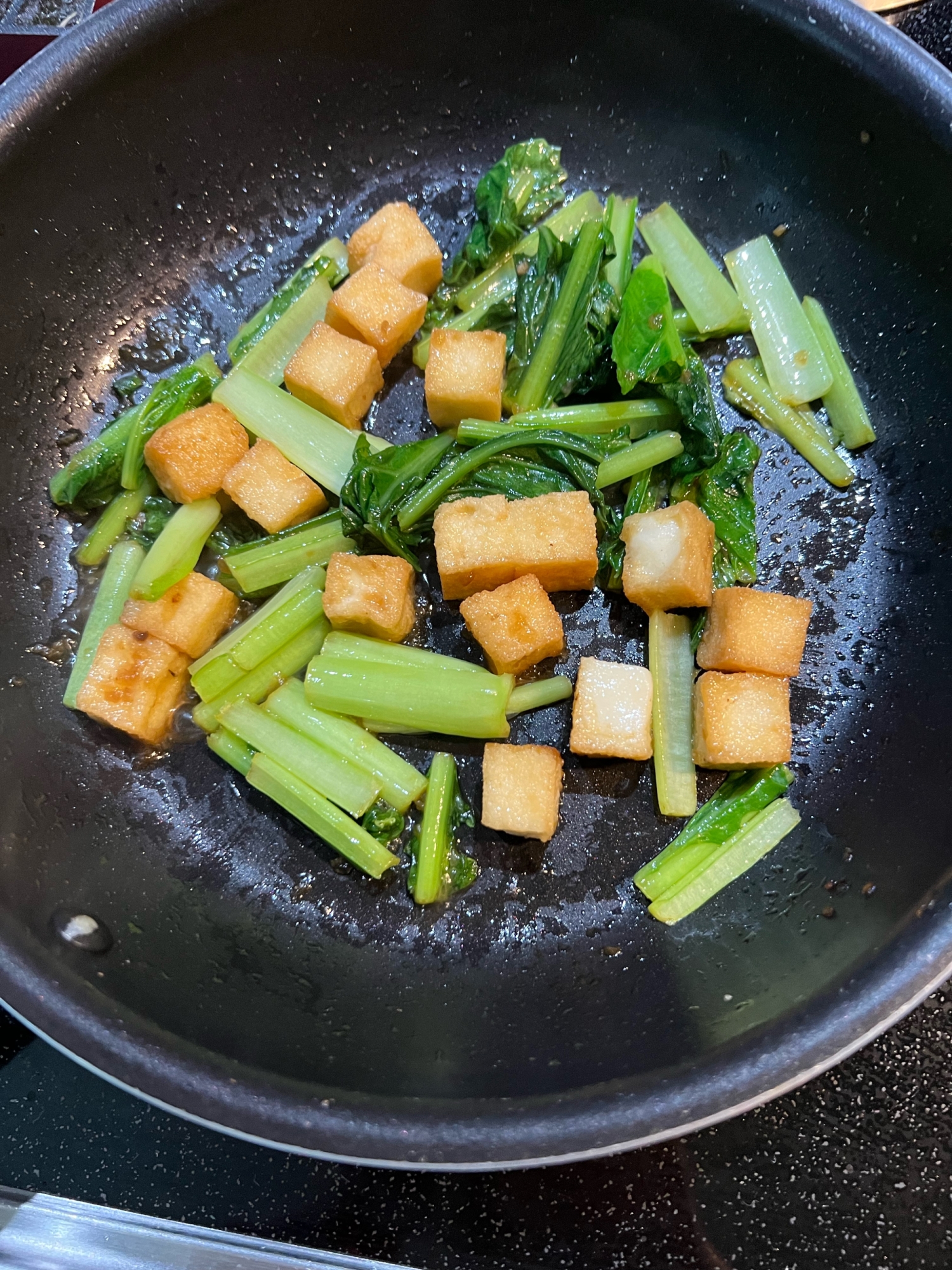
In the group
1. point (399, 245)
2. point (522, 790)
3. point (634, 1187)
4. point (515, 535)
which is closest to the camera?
point (634, 1187)

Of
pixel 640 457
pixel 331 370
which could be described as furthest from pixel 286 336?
pixel 640 457

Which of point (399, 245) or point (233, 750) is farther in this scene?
point (399, 245)

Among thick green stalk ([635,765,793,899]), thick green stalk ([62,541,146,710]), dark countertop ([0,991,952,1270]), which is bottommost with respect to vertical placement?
dark countertop ([0,991,952,1270])

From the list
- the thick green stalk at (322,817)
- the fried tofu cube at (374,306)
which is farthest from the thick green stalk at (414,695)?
the fried tofu cube at (374,306)

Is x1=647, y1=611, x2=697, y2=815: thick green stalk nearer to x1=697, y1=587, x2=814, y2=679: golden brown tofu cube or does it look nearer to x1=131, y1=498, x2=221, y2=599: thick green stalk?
x1=697, y1=587, x2=814, y2=679: golden brown tofu cube

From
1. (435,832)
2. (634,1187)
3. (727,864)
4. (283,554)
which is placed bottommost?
(634,1187)

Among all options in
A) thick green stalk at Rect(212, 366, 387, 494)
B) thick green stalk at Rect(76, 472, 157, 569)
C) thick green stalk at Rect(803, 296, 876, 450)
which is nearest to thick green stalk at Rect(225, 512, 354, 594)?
thick green stalk at Rect(212, 366, 387, 494)

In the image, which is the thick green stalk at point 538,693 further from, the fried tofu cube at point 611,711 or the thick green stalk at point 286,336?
the thick green stalk at point 286,336

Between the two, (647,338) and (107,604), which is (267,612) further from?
(647,338)
